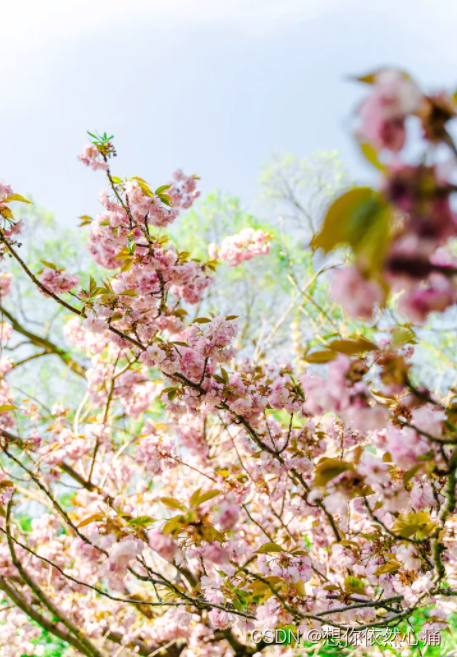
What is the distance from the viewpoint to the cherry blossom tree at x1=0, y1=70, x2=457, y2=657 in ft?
1.83

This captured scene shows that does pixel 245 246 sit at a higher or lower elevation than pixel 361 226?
higher

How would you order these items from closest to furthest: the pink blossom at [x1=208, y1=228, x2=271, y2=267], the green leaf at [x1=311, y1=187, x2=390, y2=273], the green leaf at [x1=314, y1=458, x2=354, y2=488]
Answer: the green leaf at [x1=311, y1=187, x2=390, y2=273] < the green leaf at [x1=314, y1=458, x2=354, y2=488] < the pink blossom at [x1=208, y1=228, x2=271, y2=267]

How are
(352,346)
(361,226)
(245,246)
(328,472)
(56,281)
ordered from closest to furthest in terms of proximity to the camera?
(361,226) < (352,346) < (328,472) < (56,281) < (245,246)

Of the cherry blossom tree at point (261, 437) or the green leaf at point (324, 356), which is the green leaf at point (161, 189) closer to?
the cherry blossom tree at point (261, 437)

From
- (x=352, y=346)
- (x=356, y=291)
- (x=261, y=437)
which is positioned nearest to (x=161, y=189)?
(x=261, y=437)

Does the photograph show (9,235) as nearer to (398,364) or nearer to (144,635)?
(398,364)

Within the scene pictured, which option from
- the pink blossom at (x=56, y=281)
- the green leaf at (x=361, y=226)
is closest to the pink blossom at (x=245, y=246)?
the pink blossom at (x=56, y=281)

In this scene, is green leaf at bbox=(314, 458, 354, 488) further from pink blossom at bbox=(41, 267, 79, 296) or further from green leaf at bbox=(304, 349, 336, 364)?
pink blossom at bbox=(41, 267, 79, 296)

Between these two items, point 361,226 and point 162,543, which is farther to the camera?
point 162,543

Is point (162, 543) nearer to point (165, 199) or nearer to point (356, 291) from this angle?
point (356, 291)

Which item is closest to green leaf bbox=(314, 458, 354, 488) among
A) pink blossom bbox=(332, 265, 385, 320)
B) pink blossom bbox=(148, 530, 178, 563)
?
pink blossom bbox=(148, 530, 178, 563)

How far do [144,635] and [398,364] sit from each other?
360cm

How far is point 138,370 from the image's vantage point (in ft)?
10.7

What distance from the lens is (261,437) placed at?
222 cm
